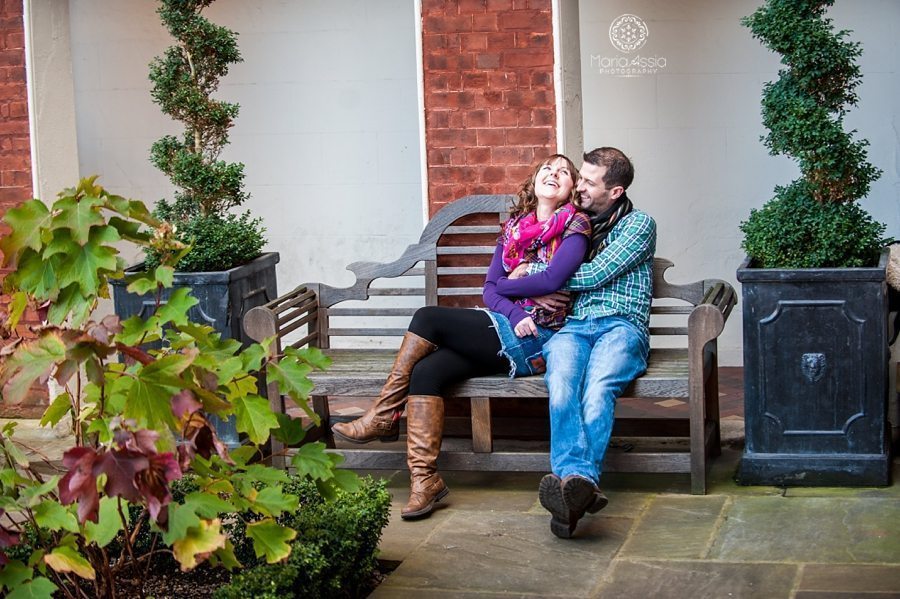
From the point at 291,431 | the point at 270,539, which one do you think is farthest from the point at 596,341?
the point at 270,539

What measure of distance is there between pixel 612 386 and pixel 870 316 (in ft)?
3.20

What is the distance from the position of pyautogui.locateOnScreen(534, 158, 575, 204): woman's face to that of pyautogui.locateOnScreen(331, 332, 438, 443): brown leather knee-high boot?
0.74 meters

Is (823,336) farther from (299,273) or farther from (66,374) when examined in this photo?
(299,273)

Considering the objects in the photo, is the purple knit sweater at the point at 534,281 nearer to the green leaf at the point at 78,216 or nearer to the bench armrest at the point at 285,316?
the bench armrest at the point at 285,316

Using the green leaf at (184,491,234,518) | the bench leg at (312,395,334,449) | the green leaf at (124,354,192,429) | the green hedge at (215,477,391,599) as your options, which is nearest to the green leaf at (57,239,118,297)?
the green leaf at (124,354,192,429)

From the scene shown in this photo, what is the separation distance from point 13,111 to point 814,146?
3.78m

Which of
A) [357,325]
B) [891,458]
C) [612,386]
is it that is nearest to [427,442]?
[612,386]

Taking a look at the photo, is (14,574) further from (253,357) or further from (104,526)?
(253,357)

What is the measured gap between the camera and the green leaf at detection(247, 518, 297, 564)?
3.27 m

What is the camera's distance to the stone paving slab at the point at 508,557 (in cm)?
406

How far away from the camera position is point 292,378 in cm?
346

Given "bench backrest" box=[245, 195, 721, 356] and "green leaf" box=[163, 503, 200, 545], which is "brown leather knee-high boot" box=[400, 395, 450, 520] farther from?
"green leaf" box=[163, 503, 200, 545]

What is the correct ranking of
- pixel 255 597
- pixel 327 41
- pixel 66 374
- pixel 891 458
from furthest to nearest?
1. pixel 327 41
2. pixel 891 458
3. pixel 255 597
4. pixel 66 374

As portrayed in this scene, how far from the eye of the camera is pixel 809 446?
4816 mm
